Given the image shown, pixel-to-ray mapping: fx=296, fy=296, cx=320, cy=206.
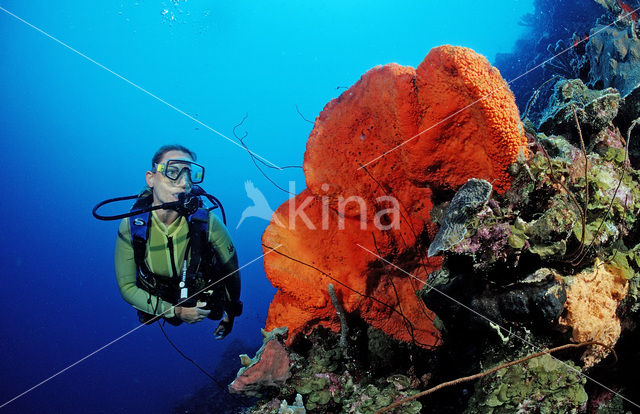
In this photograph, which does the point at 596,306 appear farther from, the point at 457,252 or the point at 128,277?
the point at 128,277

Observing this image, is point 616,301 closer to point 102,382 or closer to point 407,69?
point 407,69

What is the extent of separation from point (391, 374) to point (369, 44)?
3475 inches

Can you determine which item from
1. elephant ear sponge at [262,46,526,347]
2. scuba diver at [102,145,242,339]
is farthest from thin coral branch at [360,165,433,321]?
scuba diver at [102,145,242,339]

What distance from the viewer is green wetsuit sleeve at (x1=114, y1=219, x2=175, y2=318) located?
420 cm

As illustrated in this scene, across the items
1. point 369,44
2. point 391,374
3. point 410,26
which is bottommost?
point 391,374

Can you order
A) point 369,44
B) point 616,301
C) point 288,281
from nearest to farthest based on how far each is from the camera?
point 616,301 < point 288,281 < point 369,44

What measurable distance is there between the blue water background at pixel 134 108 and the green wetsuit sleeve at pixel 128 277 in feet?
117

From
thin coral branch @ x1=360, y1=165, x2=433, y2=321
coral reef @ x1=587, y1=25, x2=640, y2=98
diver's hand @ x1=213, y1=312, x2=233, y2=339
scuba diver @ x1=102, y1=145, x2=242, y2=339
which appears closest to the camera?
thin coral branch @ x1=360, y1=165, x2=433, y2=321

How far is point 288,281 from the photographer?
9.09ft

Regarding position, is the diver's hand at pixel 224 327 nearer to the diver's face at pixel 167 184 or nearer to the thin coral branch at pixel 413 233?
the diver's face at pixel 167 184

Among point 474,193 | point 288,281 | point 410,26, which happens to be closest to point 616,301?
point 474,193

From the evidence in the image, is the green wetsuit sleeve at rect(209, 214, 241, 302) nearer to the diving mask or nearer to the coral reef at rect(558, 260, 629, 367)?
the diving mask

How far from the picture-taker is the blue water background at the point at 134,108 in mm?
50156

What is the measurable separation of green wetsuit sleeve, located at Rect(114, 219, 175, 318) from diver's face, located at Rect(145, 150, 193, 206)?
0.58 metres
